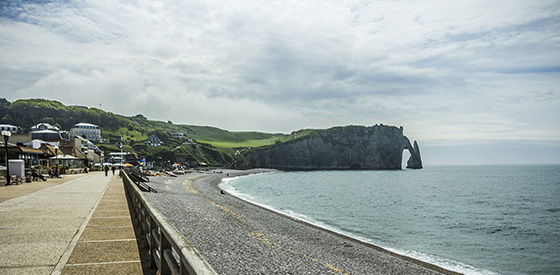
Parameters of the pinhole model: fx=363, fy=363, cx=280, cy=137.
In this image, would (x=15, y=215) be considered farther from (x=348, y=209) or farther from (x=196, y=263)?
(x=348, y=209)

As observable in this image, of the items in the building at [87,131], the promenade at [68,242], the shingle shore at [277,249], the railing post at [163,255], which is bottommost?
the shingle shore at [277,249]

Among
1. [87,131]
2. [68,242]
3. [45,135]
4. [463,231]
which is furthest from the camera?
[87,131]

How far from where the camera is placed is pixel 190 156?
7259 inches

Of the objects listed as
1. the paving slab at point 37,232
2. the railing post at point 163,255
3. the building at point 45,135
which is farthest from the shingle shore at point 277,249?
the building at point 45,135

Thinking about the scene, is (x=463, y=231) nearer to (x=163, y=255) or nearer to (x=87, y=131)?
(x=163, y=255)

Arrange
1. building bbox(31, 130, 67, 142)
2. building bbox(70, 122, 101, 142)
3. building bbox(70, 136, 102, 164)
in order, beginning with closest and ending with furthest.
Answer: building bbox(70, 136, 102, 164)
building bbox(31, 130, 67, 142)
building bbox(70, 122, 101, 142)

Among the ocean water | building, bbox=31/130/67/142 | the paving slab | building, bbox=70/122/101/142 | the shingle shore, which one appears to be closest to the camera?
the paving slab

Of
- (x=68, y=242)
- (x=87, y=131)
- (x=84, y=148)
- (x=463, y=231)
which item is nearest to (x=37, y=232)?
(x=68, y=242)

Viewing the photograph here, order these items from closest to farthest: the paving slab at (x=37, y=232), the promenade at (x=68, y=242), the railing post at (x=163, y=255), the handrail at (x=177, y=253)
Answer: the handrail at (x=177, y=253) < the railing post at (x=163, y=255) < the promenade at (x=68, y=242) < the paving slab at (x=37, y=232)

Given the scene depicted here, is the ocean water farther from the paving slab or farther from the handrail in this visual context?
the paving slab

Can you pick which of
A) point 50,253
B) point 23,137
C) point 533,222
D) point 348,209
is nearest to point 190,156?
point 23,137

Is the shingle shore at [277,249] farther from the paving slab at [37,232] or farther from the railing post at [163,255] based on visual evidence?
the railing post at [163,255]

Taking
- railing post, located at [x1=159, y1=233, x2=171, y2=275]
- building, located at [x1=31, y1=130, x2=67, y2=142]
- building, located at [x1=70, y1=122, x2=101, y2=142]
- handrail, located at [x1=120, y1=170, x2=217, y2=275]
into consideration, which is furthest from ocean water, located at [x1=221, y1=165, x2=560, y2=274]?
building, located at [x1=70, y1=122, x2=101, y2=142]

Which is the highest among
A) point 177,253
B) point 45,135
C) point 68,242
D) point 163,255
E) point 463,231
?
point 45,135
